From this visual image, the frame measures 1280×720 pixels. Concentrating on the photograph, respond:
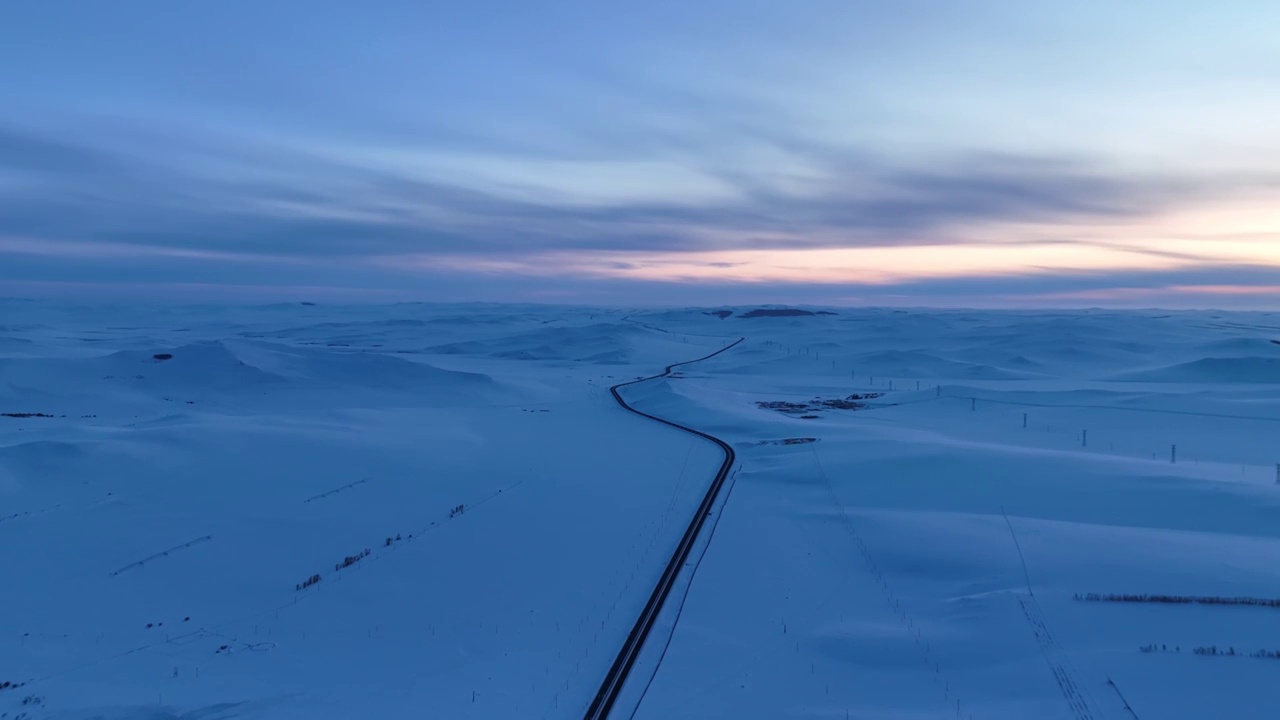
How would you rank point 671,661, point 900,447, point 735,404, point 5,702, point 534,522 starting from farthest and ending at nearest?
point 735,404
point 900,447
point 534,522
point 671,661
point 5,702

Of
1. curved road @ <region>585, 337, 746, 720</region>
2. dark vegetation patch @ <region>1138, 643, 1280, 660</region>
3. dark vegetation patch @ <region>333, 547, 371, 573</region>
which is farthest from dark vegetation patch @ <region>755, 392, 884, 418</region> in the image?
dark vegetation patch @ <region>1138, 643, 1280, 660</region>

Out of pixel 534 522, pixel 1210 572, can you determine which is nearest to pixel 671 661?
pixel 534 522

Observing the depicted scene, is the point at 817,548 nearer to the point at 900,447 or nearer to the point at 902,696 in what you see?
the point at 902,696

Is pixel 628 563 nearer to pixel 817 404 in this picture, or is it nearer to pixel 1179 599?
pixel 1179 599

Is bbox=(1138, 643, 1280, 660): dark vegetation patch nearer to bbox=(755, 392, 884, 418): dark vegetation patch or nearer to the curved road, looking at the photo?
the curved road

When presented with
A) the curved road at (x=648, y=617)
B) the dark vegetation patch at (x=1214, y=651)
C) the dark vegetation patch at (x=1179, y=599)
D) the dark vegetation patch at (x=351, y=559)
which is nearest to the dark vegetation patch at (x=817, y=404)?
the curved road at (x=648, y=617)

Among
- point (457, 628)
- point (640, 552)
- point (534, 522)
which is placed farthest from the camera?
point (534, 522)

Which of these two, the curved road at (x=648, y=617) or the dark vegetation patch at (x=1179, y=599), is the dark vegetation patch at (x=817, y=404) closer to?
the curved road at (x=648, y=617)
